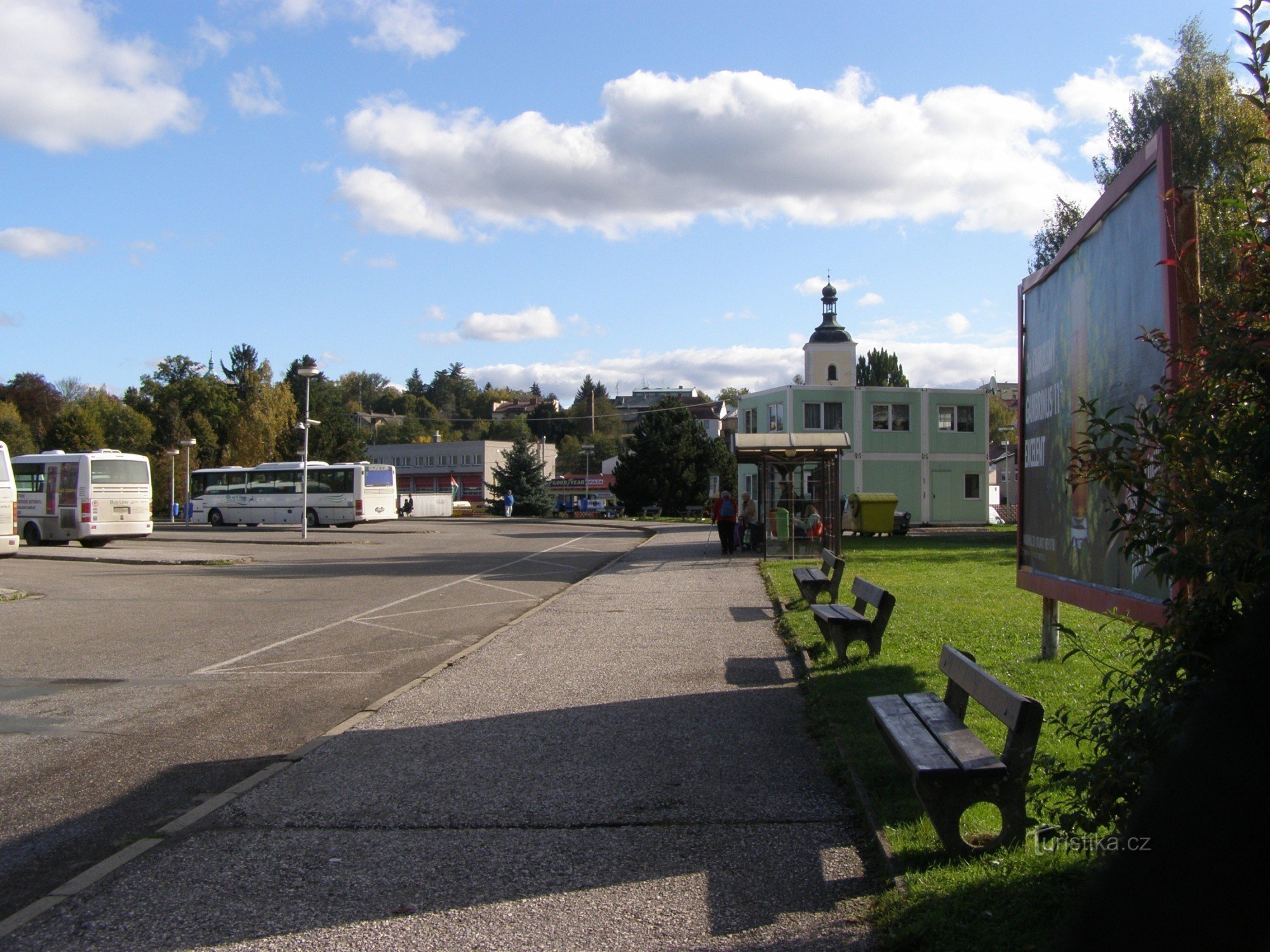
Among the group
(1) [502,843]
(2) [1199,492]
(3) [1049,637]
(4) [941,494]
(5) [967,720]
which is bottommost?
(1) [502,843]

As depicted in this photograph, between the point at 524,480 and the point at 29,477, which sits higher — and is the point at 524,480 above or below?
below

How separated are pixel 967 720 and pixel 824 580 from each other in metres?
6.71

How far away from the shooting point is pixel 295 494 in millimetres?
48531

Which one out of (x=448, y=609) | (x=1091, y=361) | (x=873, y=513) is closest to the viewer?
(x=1091, y=361)

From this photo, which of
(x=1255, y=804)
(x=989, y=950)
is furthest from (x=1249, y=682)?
(x=989, y=950)

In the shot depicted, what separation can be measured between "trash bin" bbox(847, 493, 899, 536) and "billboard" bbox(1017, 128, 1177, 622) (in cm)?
2441

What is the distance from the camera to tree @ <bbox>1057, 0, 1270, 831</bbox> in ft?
9.25

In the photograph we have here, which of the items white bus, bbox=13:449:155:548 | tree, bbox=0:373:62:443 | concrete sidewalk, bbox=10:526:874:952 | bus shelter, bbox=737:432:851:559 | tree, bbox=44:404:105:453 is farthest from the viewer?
tree, bbox=0:373:62:443

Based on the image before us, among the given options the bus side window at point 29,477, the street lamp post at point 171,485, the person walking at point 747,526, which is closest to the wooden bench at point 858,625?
the person walking at point 747,526

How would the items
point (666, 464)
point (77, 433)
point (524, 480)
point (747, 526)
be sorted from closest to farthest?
point (747, 526) → point (666, 464) → point (524, 480) → point (77, 433)

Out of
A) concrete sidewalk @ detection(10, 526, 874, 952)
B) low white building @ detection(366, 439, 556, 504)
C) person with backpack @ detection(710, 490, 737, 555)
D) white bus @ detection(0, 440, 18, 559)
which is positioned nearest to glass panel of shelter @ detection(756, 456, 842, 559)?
person with backpack @ detection(710, 490, 737, 555)

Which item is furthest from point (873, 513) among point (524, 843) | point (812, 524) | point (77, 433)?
point (77, 433)

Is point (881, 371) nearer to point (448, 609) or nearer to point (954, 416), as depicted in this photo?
point (954, 416)

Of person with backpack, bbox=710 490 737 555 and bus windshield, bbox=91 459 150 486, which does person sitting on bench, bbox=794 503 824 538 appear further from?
bus windshield, bbox=91 459 150 486
